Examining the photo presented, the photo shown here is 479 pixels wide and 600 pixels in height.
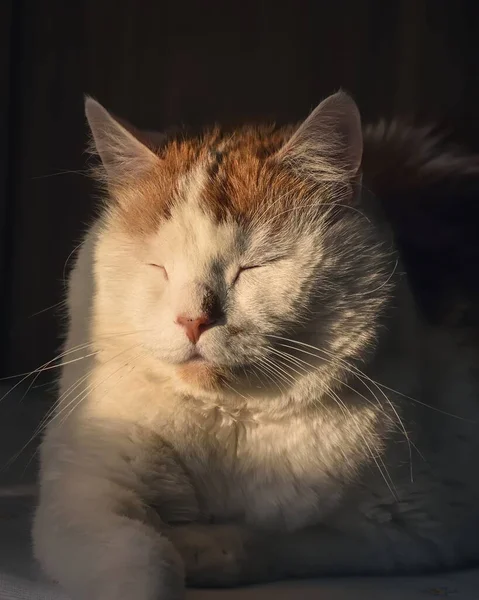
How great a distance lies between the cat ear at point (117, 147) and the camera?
1.24 m

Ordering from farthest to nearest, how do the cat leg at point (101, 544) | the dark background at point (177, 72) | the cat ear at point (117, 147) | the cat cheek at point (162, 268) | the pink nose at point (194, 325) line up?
1. the dark background at point (177, 72)
2. the cat ear at point (117, 147)
3. the cat cheek at point (162, 268)
4. the pink nose at point (194, 325)
5. the cat leg at point (101, 544)

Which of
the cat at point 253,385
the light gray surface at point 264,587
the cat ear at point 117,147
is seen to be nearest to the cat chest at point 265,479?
the cat at point 253,385

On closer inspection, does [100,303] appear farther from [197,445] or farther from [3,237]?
[3,237]

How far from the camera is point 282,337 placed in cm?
108

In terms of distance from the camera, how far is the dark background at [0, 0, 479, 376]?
215 centimetres

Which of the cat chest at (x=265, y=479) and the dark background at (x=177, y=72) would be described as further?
the dark background at (x=177, y=72)

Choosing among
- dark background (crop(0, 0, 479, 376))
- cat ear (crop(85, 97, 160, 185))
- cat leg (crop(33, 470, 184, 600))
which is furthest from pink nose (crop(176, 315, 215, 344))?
dark background (crop(0, 0, 479, 376))

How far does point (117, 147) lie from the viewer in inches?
50.3

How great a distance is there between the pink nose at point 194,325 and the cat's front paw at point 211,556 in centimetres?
28

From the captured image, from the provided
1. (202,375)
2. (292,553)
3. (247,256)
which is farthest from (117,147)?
(292,553)

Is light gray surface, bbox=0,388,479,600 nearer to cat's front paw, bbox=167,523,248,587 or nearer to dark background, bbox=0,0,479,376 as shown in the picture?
cat's front paw, bbox=167,523,248,587

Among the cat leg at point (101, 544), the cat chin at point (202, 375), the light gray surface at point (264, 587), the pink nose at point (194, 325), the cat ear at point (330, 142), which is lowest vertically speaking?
the light gray surface at point (264, 587)

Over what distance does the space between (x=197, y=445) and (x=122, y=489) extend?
13 centimetres

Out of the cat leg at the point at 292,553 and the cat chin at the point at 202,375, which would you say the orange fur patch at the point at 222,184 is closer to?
the cat chin at the point at 202,375
